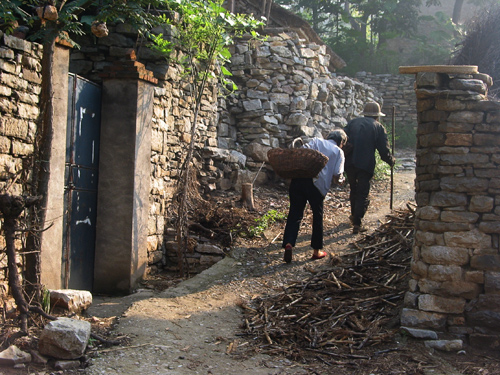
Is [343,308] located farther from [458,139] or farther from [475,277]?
[458,139]

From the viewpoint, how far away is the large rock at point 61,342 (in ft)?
11.4

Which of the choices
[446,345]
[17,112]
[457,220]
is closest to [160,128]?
[17,112]

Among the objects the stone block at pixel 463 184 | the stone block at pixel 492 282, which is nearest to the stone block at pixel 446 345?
the stone block at pixel 492 282

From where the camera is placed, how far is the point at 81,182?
534 cm

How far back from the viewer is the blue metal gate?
16.6 ft

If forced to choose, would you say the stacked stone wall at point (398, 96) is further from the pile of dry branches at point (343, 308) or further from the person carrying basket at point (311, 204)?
the pile of dry branches at point (343, 308)

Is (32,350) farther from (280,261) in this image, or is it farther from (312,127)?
(312,127)

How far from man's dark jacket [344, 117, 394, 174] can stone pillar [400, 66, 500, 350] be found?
280cm

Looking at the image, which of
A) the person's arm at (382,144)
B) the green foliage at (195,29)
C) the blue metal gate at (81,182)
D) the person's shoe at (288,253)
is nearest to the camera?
the blue metal gate at (81,182)

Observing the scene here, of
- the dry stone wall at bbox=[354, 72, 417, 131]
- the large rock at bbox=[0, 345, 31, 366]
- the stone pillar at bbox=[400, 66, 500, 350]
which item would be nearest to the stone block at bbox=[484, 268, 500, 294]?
the stone pillar at bbox=[400, 66, 500, 350]

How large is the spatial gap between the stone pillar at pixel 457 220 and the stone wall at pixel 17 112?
3.38m

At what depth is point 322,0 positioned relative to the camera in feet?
58.7

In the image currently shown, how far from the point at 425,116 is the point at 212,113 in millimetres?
5133

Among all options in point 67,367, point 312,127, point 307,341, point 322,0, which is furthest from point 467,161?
point 322,0
